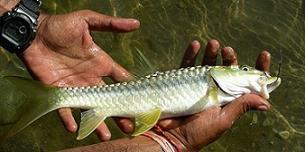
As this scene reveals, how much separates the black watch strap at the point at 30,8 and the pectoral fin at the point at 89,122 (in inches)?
50.0

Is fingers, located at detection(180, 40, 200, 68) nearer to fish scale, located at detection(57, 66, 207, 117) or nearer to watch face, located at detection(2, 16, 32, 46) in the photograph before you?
fish scale, located at detection(57, 66, 207, 117)

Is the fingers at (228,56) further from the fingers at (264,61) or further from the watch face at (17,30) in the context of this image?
the watch face at (17,30)

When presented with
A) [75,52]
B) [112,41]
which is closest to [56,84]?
[75,52]

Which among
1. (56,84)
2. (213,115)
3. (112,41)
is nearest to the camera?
(213,115)

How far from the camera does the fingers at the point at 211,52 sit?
5008 millimetres

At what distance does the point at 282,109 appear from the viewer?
6680 mm

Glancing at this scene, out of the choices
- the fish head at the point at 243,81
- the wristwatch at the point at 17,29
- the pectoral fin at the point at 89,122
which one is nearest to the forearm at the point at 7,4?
the wristwatch at the point at 17,29

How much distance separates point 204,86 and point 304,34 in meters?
3.08

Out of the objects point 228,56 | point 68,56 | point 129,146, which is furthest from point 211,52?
point 68,56

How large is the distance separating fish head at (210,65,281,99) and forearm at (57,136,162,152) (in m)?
0.82

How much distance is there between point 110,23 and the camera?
5094mm

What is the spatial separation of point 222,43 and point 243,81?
2.39 m

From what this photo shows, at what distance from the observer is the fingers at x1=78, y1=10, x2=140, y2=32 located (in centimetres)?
508

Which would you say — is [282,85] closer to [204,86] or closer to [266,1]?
[266,1]
